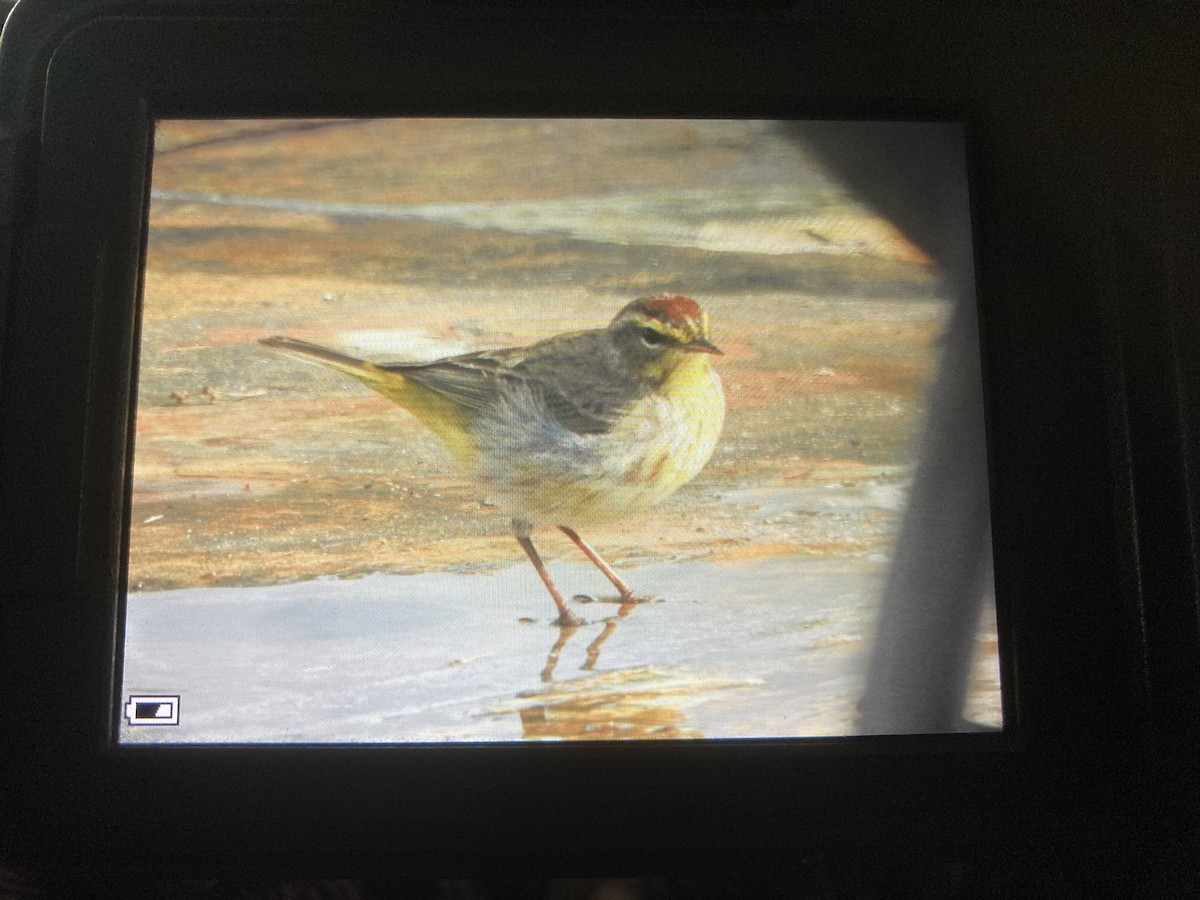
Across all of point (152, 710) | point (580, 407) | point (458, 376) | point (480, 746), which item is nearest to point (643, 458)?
point (580, 407)

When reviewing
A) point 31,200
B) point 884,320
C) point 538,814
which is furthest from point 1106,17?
point 31,200

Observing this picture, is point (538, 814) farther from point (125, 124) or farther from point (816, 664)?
point (125, 124)

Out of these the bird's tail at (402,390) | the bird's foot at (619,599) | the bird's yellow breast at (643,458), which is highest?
the bird's tail at (402,390)

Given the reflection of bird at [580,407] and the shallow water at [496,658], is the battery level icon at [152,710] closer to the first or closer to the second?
the shallow water at [496,658]

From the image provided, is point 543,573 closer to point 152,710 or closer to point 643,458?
point 643,458

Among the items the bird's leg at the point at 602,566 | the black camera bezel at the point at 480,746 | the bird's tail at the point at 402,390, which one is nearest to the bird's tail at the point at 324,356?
the bird's tail at the point at 402,390

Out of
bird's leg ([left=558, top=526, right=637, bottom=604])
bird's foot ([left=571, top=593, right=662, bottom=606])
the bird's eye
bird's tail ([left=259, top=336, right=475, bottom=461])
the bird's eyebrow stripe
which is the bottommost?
bird's foot ([left=571, top=593, right=662, bottom=606])

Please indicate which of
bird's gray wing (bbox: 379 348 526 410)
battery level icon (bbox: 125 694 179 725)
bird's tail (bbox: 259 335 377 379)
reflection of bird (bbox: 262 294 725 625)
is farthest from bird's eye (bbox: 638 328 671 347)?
battery level icon (bbox: 125 694 179 725)

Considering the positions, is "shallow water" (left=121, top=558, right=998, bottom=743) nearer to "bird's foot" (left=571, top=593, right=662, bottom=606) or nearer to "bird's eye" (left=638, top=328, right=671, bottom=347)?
"bird's foot" (left=571, top=593, right=662, bottom=606)
